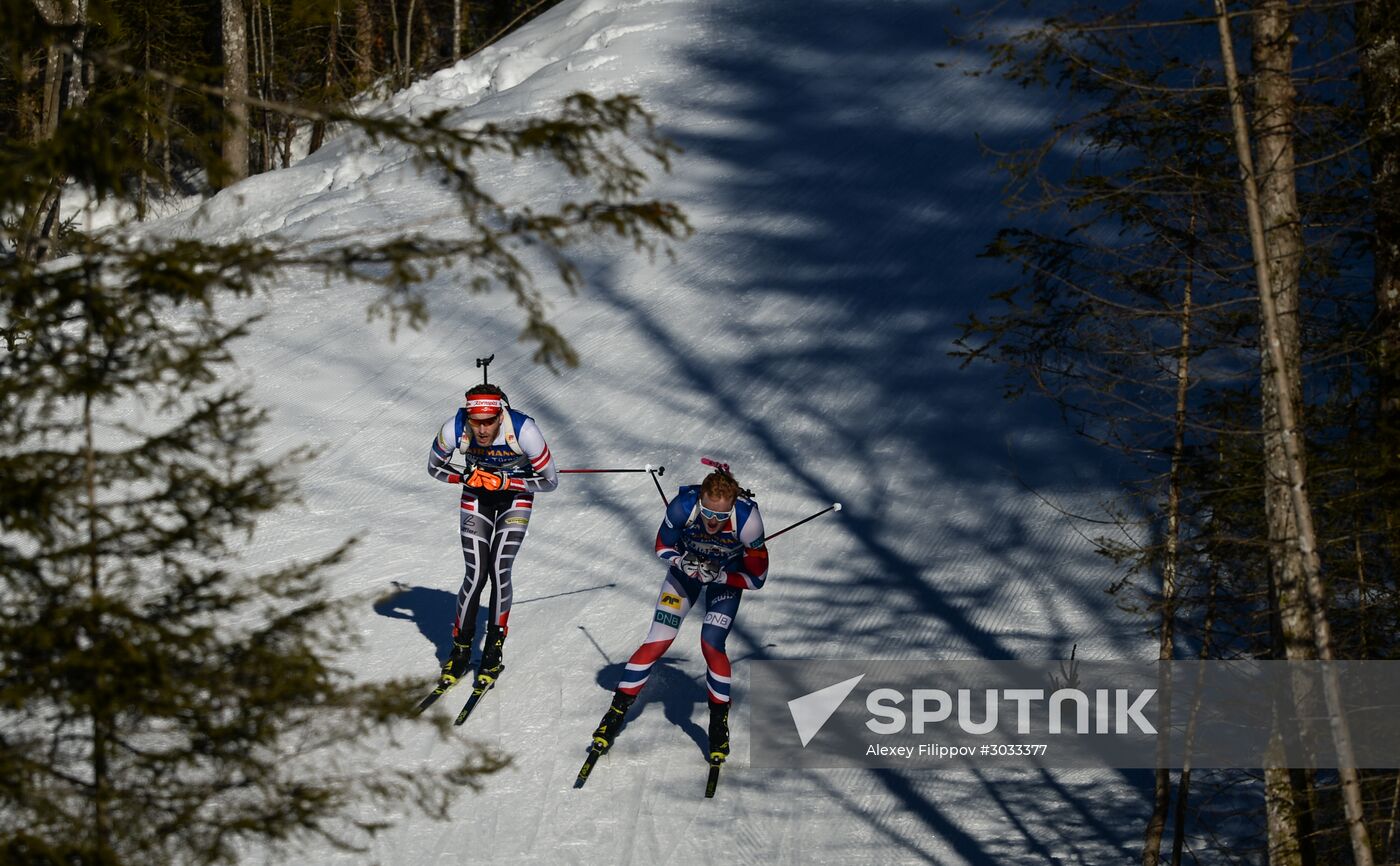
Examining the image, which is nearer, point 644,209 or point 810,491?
point 644,209

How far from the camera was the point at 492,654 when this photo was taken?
10.9m

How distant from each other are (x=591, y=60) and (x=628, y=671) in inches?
617

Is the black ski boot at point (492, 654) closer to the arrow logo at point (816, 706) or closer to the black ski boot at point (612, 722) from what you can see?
the black ski boot at point (612, 722)

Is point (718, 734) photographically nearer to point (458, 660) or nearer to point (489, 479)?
point (458, 660)

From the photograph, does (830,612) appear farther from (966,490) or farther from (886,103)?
(886,103)

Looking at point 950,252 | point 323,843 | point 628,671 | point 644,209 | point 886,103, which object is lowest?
point 323,843

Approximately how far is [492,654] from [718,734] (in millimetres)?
2012

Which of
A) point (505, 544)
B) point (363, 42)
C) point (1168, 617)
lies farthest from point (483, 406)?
point (363, 42)

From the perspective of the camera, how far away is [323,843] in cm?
925

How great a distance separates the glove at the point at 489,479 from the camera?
1073cm

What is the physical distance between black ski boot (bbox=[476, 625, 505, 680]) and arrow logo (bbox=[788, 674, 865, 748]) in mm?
2296

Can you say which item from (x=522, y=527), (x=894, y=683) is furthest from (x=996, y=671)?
(x=522, y=527)

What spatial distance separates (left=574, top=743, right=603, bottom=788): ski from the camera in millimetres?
9898

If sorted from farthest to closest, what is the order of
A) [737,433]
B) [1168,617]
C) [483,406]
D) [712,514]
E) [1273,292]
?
[737,433] < [483,406] < [712,514] < [1168,617] < [1273,292]
